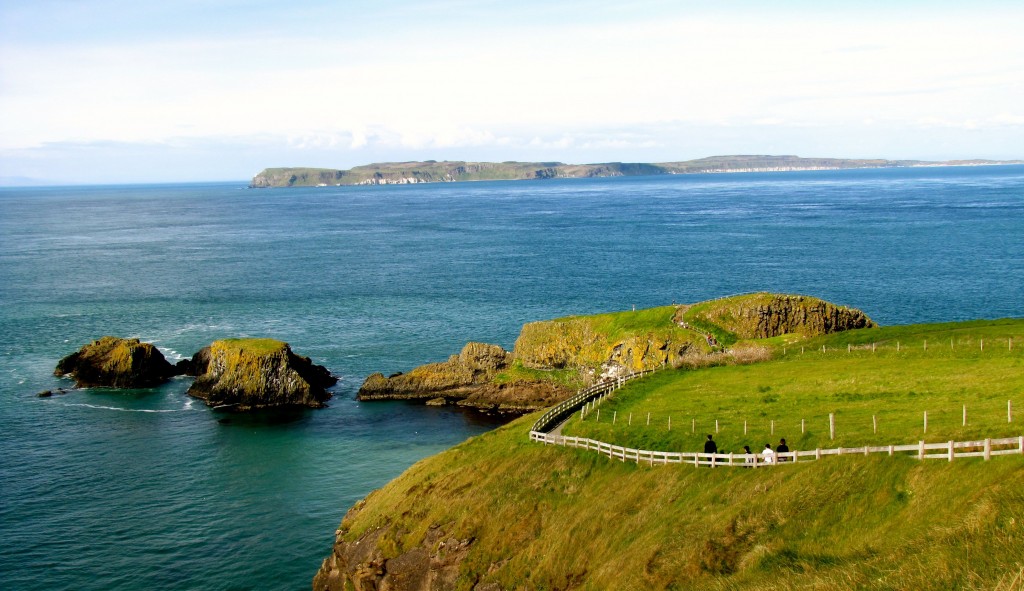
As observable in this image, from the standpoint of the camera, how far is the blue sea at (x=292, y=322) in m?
45.0

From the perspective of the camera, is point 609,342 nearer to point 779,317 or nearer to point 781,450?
point 779,317

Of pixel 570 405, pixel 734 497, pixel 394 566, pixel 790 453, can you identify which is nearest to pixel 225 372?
pixel 570 405

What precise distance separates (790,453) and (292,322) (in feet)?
239

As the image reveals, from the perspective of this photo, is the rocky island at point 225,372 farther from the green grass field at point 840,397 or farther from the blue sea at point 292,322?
the green grass field at point 840,397

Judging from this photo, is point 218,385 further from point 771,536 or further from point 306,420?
point 771,536

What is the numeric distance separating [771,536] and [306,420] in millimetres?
43858

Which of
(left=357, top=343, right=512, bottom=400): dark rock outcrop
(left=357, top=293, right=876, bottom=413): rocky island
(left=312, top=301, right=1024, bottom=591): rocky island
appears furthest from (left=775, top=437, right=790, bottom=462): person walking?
(left=357, top=343, right=512, bottom=400): dark rock outcrop

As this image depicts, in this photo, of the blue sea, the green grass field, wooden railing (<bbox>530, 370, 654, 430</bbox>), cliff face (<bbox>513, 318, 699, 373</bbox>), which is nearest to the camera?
the green grass field

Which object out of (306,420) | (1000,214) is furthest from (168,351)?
(1000,214)

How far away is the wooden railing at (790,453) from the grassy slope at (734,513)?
426 mm

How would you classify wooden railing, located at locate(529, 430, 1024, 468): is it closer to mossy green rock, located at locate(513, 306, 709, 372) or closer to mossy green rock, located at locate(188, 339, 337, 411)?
mossy green rock, located at locate(513, 306, 709, 372)

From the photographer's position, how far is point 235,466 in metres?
55.3

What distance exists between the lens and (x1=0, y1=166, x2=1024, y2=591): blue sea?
148 ft

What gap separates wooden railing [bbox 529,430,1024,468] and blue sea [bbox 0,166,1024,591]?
1472 cm
